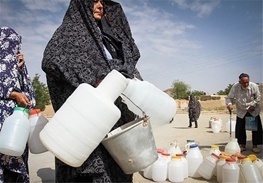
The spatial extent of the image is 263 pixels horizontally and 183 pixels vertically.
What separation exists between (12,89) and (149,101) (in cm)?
100

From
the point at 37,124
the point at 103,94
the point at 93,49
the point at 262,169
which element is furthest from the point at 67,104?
the point at 262,169

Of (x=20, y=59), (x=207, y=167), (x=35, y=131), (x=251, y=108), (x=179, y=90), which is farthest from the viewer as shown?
(x=179, y=90)

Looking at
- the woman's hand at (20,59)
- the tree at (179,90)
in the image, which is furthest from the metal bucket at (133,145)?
the tree at (179,90)

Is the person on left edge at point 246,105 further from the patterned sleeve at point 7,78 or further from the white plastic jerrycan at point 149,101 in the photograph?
the patterned sleeve at point 7,78

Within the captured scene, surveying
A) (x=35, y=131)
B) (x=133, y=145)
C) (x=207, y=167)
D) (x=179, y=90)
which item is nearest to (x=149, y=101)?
(x=133, y=145)

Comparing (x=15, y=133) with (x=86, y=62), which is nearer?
(x=86, y=62)

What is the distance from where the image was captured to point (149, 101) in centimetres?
148

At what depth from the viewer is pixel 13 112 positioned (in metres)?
1.72

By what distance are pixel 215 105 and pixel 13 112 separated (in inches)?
1276

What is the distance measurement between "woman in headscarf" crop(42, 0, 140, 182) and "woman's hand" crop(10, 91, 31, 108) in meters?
0.43

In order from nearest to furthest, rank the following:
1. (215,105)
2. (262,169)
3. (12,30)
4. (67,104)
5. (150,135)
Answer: (67,104)
(150,135)
(12,30)
(262,169)
(215,105)

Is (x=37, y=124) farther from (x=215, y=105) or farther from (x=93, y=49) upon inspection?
(x=215, y=105)

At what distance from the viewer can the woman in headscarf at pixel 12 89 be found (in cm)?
182

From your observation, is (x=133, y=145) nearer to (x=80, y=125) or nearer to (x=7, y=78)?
(x=80, y=125)
